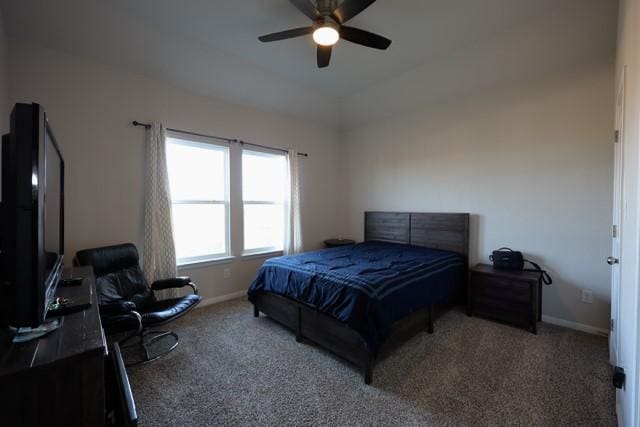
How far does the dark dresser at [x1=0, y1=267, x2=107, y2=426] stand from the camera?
79 centimetres

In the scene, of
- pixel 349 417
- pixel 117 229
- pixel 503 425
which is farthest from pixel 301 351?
pixel 117 229

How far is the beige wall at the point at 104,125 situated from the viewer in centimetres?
243

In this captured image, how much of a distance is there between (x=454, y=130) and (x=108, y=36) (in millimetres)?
4011

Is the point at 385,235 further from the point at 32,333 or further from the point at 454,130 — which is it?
the point at 32,333

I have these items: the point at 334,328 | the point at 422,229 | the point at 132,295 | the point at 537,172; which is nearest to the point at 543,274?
the point at 537,172

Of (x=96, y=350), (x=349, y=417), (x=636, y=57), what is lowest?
(x=349, y=417)

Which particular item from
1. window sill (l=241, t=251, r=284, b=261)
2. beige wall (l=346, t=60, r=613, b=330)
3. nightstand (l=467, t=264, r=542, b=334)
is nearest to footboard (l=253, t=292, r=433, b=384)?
nightstand (l=467, t=264, r=542, b=334)

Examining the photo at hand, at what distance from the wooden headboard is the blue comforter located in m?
0.24

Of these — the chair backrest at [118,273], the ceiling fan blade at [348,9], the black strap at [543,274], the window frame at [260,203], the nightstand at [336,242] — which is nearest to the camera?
the ceiling fan blade at [348,9]

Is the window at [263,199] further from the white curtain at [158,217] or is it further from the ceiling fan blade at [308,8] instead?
the ceiling fan blade at [308,8]

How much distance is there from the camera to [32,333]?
1001 millimetres

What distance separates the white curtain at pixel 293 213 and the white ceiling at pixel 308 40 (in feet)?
3.55

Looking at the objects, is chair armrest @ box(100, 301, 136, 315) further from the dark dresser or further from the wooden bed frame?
the wooden bed frame

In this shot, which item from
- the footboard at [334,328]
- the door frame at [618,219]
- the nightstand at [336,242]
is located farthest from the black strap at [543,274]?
the nightstand at [336,242]
